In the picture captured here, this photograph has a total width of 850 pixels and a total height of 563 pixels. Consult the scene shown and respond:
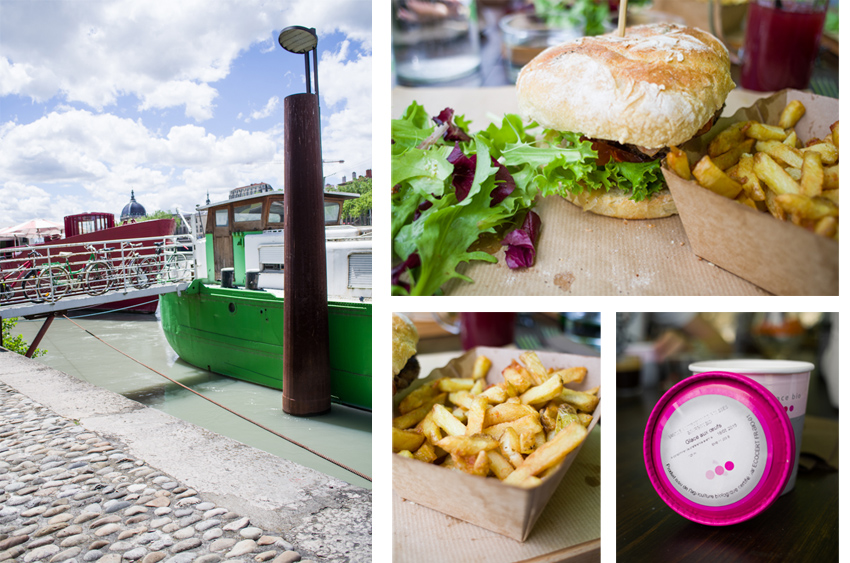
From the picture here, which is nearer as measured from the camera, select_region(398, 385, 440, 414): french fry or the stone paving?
select_region(398, 385, 440, 414): french fry

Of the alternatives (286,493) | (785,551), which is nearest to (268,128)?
(286,493)

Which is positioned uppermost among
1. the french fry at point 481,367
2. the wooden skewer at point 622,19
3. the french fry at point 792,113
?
the wooden skewer at point 622,19

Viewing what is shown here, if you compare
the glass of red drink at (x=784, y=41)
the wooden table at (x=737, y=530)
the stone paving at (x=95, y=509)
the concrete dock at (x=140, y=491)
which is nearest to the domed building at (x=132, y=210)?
the concrete dock at (x=140, y=491)

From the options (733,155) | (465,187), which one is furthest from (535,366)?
(733,155)

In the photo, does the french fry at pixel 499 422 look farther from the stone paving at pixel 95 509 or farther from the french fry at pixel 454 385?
the stone paving at pixel 95 509

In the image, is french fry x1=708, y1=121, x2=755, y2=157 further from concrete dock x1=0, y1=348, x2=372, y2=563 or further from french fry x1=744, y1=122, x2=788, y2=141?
concrete dock x1=0, y1=348, x2=372, y2=563

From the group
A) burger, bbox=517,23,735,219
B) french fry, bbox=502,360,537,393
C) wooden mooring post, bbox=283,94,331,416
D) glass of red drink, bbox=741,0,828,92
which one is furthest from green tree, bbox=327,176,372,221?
glass of red drink, bbox=741,0,828,92

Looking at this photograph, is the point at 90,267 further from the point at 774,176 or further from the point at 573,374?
the point at 774,176

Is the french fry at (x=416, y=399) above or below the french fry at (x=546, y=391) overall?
below
